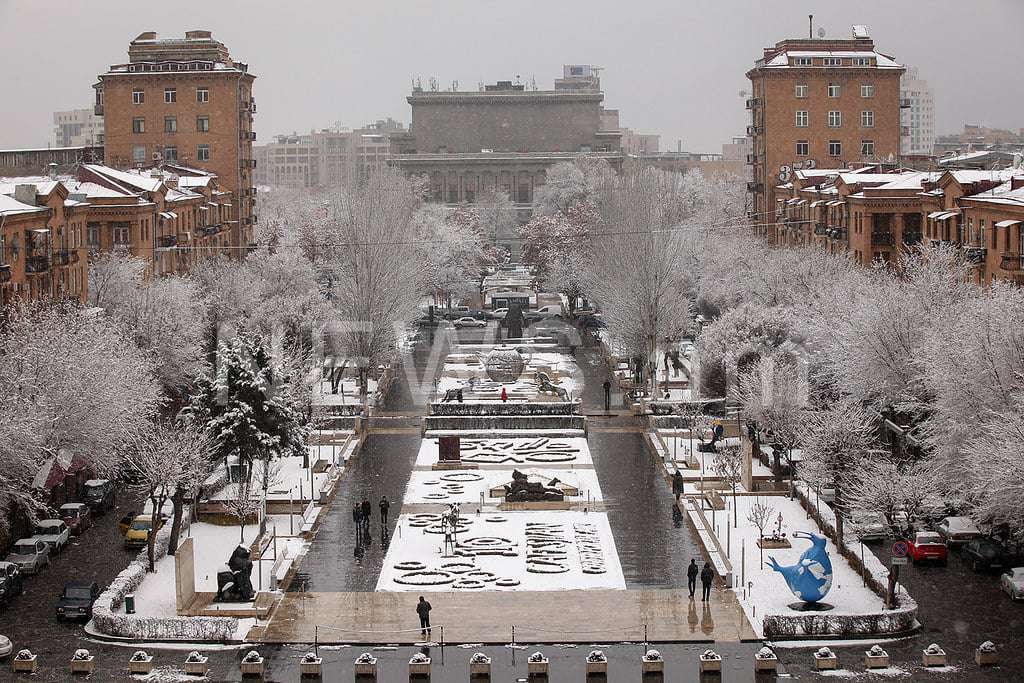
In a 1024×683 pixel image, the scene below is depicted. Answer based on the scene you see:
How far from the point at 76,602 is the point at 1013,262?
99.4 feet

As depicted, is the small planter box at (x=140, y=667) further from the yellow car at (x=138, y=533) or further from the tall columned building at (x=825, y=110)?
the tall columned building at (x=825, y=110)

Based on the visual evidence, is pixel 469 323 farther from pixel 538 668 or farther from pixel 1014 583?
pixel 538 668

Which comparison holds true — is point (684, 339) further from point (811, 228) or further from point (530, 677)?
point (530, 677)

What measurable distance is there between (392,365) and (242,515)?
2881 cm

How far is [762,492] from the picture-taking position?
42.1 metres

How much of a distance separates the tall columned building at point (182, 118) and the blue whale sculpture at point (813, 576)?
207 ft

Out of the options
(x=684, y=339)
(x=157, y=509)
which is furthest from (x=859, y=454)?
(x=684, y=339)

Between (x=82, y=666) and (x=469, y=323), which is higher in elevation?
(x=469, y=323)

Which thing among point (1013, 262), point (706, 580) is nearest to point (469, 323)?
point (1013, 262)

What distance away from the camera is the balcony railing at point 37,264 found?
50125mm

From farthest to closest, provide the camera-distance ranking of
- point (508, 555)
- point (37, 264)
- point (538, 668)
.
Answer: point (37, 264)
point (508, 555)
point (538, 668)

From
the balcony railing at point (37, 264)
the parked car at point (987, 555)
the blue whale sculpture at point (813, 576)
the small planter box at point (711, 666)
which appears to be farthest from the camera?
the balcony railing at point (37, 264)

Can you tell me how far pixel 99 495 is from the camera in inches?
1604

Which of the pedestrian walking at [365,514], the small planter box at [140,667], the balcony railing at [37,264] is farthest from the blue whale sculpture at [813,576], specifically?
the balcony railing at [37,264]
